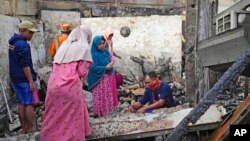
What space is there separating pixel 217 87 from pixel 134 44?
31.3 ft

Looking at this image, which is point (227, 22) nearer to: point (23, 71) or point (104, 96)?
point (104, 96)

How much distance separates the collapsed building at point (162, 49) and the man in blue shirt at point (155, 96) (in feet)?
0.86

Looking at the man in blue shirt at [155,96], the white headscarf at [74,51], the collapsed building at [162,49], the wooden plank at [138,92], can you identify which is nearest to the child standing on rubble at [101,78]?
the collapsed building at [162,49]

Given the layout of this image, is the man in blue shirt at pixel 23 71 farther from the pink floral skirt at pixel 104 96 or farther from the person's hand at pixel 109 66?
the person's hand at pixel 109 66

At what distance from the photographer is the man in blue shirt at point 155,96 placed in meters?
5.50

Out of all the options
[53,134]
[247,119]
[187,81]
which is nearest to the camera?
[247,119]

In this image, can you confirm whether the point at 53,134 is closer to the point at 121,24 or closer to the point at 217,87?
the point at 217,87

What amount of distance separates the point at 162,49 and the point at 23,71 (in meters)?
7.98

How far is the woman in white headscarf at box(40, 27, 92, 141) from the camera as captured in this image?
384 cm

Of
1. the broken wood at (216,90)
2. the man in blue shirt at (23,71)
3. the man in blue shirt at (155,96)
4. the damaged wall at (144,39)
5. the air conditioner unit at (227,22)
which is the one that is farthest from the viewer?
the damaged wall at (144,39)

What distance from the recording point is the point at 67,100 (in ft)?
12.7

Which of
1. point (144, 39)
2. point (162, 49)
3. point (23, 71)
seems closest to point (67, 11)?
point (144, 39)

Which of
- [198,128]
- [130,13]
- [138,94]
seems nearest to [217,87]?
[198,128]

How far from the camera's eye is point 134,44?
41.4 feet
